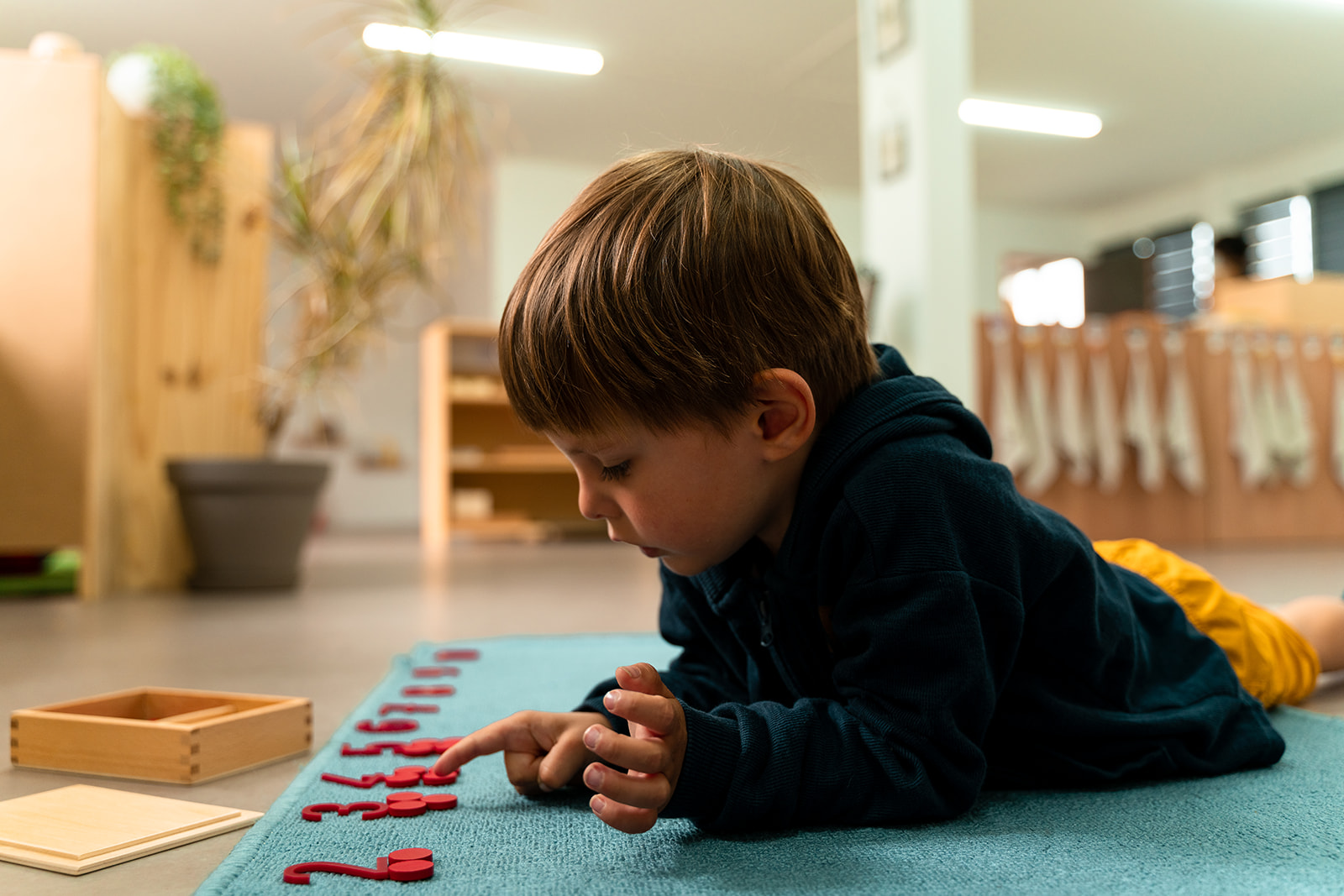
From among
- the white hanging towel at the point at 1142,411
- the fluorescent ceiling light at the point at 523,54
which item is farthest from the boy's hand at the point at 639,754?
the fluorescent ceiling light at the point at 523,54

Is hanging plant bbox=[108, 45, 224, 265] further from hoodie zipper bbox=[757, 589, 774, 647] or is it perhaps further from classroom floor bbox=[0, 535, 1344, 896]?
hoodie zipper bbox=[757, 589, 774, 647]

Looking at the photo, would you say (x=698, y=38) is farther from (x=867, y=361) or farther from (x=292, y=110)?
(x=867, y=361)

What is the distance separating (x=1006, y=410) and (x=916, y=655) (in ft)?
11.8

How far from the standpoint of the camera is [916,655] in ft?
2.31

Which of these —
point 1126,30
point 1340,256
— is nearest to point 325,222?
point 1126,30

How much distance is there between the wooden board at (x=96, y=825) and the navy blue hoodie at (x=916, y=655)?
304mm

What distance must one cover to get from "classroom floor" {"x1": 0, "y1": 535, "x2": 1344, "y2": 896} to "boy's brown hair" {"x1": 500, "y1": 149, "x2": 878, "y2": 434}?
39 centimetres

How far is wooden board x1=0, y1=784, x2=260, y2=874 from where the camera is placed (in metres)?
0.67

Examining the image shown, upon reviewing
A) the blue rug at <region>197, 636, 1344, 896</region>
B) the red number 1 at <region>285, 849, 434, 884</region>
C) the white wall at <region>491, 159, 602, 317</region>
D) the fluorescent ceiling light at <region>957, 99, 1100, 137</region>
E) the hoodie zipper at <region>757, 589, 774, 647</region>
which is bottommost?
the blue rug at <region>197, 636, 1344, 896</region>

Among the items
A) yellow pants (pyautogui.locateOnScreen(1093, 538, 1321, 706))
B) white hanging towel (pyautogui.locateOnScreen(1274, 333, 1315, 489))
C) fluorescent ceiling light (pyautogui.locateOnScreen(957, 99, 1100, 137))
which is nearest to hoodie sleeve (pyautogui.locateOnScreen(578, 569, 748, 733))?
yellow pants (pyautogui.locateOnScreen(1093, 538, 1321, 706))

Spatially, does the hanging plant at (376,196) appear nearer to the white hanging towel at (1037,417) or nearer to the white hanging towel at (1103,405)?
the white hanging towel at (1037,417)

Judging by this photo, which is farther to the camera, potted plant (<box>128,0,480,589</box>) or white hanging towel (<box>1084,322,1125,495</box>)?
white hanging towel (<box>1084,322,1125,495</box>)

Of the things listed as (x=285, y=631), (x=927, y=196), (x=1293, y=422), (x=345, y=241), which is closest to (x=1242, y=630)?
(x=285, y=631)

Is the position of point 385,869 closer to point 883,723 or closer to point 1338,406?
point 883,723
